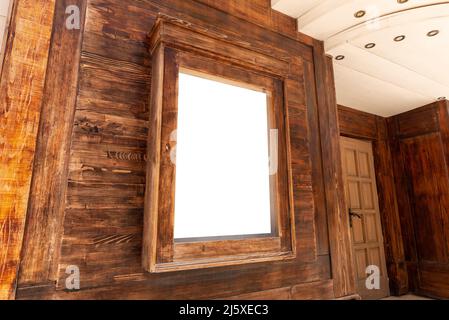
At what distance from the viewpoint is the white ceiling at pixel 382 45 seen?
1947mm

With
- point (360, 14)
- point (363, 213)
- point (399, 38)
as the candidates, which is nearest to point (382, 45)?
point (399, 38)

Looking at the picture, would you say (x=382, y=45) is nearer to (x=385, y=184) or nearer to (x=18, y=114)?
(x=385, y=184)

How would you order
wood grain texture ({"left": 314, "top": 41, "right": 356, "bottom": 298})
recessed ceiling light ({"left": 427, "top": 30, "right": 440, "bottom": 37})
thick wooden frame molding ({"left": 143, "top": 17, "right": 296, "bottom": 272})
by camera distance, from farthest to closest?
recessed ceiling light ({"left": 427, "top": 30, "right": 440, "bottom": 37}), wood grain texture ({"left": 314, "top": 41, "right": 356, "bottom": 298}), thick wooden frame molding ({"left": 143, "top": 17, "right": 296, "bottom": 272})

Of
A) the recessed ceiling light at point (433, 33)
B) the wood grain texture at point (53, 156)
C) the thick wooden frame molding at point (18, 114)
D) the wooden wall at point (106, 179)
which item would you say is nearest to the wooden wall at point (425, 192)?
the recessed ceiling light at point (433, 33)

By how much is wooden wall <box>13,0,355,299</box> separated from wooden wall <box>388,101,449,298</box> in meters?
2.81

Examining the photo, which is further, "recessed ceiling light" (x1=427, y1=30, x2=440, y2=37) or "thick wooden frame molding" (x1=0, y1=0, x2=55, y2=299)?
"recessed ceiling light" (x1=427, y1=30, x2=440, y2=37)

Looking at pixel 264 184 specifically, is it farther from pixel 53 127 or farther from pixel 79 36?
pixel 79 36

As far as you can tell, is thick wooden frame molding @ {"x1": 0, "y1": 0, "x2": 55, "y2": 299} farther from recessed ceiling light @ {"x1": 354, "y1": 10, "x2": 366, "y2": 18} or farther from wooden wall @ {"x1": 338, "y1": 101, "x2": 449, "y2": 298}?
wooden wall @ {"x1": 338, "y1": 101, "x2": 449, "y2": 298}

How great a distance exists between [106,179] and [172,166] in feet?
0.97

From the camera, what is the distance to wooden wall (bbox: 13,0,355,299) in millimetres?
1122

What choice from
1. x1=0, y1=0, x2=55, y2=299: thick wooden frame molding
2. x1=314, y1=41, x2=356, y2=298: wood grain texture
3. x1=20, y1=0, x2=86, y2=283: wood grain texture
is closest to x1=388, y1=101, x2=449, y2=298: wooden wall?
x1=314, y1=41, x2=356, y2=298: wood grain texture

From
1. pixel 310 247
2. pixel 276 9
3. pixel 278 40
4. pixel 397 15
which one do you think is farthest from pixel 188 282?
pixel 397 15

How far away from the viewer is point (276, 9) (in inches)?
79.8

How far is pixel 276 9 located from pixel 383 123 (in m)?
3.11
